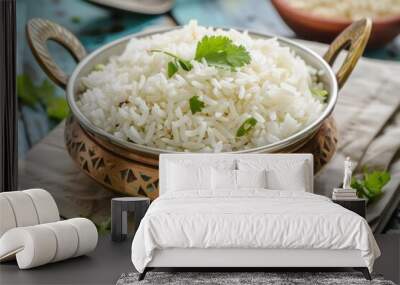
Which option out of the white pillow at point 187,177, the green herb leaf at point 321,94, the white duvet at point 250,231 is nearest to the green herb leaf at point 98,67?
the white pillow at point 187,177

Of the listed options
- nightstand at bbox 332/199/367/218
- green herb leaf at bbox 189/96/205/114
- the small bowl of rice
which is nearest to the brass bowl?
the small bowl of rice

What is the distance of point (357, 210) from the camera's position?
210 inches

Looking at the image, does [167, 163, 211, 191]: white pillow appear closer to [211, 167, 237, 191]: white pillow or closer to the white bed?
[211, 167, 237, 191]: white pillow

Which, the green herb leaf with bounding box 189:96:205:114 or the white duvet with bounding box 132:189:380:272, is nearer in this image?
the white duvet with bounding box 132:189:380:272

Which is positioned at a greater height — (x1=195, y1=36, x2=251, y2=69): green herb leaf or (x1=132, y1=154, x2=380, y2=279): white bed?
(x1=195, y1=36, x2=251, y2=69): green herb leaf

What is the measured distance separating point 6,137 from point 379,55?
2.98 metres

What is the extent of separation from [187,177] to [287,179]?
0.69 metres

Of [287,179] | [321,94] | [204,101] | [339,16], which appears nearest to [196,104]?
[204,101]

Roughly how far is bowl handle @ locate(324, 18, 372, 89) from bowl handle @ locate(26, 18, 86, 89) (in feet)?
6.42

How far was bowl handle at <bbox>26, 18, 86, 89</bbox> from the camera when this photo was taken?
550 centimetres

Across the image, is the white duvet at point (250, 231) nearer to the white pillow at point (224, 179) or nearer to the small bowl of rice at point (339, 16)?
the white pillow at point (224, 179)

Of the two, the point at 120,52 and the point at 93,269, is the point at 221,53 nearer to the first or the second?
the point at 120,52

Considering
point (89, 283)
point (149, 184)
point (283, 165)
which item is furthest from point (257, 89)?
point (89, 283)

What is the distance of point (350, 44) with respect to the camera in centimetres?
571
